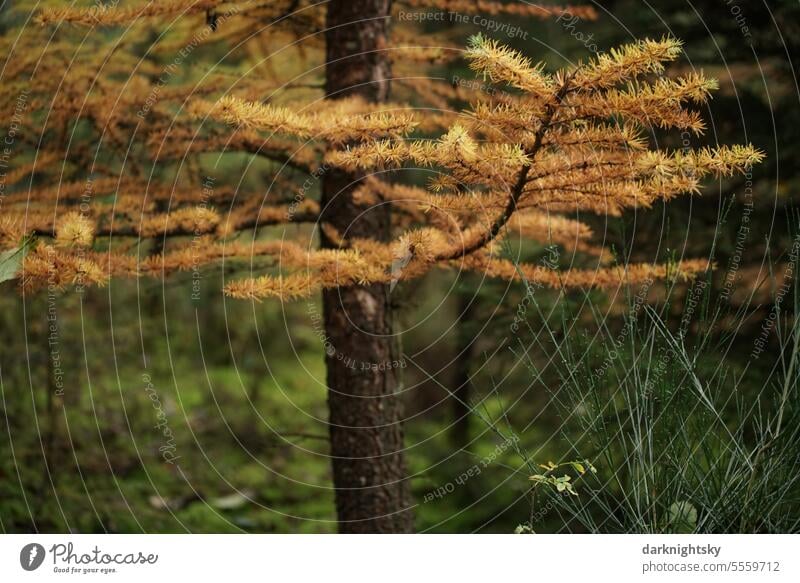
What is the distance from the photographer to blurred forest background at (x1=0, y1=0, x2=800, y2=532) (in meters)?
2.22

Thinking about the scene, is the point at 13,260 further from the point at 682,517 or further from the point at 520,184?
the point at 682,517

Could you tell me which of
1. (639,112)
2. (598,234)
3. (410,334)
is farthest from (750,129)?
(410,334)

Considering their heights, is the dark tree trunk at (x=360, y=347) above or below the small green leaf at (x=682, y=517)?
above

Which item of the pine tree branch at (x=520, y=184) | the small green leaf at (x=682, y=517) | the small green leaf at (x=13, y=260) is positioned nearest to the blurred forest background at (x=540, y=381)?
the small green leaf at (x=682, y=517)

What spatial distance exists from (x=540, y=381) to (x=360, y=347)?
0.78 m

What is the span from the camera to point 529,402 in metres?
4.69

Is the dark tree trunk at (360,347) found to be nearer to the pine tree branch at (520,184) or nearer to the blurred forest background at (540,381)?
the blurred forest background at (540,381)

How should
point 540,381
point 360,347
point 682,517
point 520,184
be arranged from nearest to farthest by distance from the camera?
point 520,184, point 682,517, point 540,381, point 360,347

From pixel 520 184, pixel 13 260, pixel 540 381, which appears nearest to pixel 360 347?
pixel 540 381
